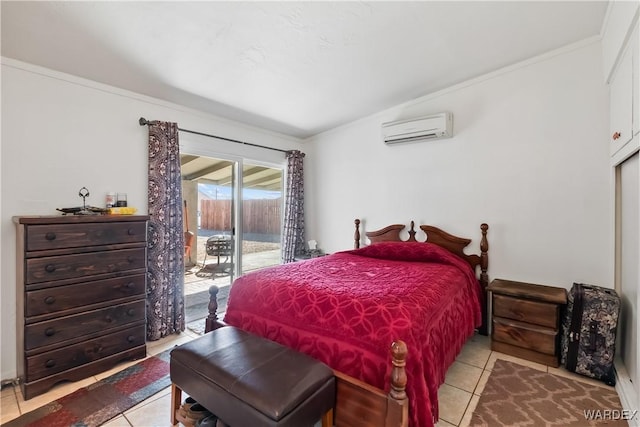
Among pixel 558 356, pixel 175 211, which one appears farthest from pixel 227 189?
pixel 558 356

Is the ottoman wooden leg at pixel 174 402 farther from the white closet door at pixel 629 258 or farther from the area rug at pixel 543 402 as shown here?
the white closet door at pixel 629 258

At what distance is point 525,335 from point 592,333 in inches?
17.9

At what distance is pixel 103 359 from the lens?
2.31 metres

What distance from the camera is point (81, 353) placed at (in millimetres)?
2203

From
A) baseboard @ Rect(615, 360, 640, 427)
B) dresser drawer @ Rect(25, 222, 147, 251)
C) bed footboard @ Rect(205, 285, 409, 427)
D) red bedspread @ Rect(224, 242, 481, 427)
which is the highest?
dresser drawer @ Rect(25, 222, 147, 251)

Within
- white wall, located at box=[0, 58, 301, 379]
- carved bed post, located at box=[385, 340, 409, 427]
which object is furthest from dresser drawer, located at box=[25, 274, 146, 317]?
carved bed post, located at box=[385, 340, 409, 427]

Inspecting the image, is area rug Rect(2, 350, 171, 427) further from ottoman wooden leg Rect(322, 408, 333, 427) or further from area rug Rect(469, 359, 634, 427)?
area rug Rect(469, 359, 634, 427)

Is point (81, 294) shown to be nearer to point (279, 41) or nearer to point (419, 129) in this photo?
point (279, 41)

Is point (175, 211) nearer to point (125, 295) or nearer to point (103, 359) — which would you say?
point (125, 295)

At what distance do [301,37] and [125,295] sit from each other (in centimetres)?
256

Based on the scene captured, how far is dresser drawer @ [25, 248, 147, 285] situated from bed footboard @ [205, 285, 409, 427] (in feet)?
6.55

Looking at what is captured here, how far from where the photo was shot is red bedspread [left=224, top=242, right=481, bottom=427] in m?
1.49

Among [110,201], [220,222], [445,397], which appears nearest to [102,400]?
[110,201]

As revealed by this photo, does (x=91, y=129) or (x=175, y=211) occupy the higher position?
(x=91, y=129)
